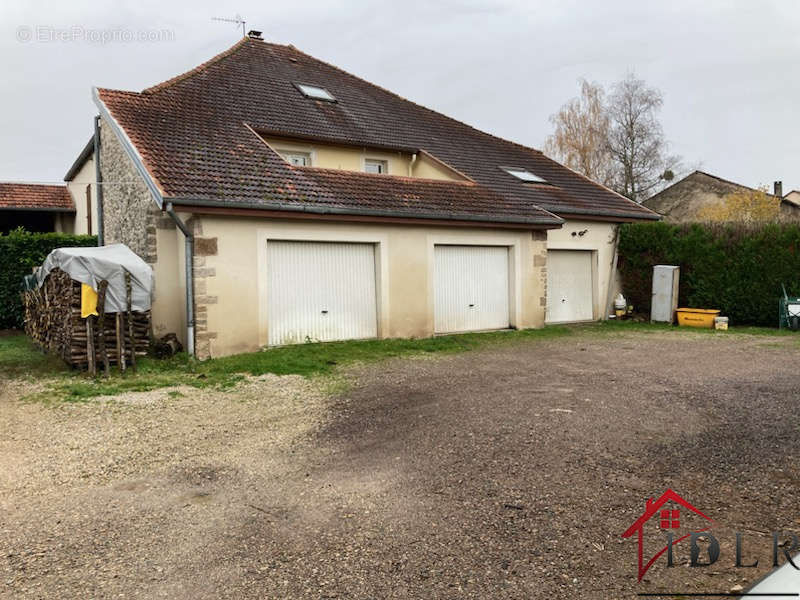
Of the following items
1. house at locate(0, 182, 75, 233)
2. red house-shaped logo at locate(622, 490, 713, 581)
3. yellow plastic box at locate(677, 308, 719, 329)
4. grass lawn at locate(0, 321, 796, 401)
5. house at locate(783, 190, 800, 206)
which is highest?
house at locate(783, 190, 800, 206)

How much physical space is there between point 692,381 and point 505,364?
2.56m

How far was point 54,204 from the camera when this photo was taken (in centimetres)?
1927

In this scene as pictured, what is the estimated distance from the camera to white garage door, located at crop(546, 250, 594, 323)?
51.1 feet

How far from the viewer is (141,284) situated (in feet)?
29.2

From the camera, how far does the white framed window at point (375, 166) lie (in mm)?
15039

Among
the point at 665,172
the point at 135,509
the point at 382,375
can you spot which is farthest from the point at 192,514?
the point at 665,172

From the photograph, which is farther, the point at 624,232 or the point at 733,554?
the point at 624,232

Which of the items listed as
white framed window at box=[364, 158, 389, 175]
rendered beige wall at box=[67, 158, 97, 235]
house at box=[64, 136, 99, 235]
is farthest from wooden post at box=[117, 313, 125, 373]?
rendered beige wall at box=[67, 158, 97, 235]

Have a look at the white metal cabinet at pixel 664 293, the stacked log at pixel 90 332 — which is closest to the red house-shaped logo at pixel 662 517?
the stacked log at pixel 90 332

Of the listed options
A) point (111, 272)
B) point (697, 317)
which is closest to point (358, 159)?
point (111, 272)

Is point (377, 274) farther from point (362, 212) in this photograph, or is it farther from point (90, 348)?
point (90, 348)

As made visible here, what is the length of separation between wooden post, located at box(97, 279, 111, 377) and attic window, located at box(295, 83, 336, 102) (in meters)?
8.56

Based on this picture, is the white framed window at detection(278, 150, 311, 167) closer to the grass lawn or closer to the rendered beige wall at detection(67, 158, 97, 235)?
the grass lawn

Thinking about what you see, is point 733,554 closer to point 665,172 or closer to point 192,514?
point 192,514
